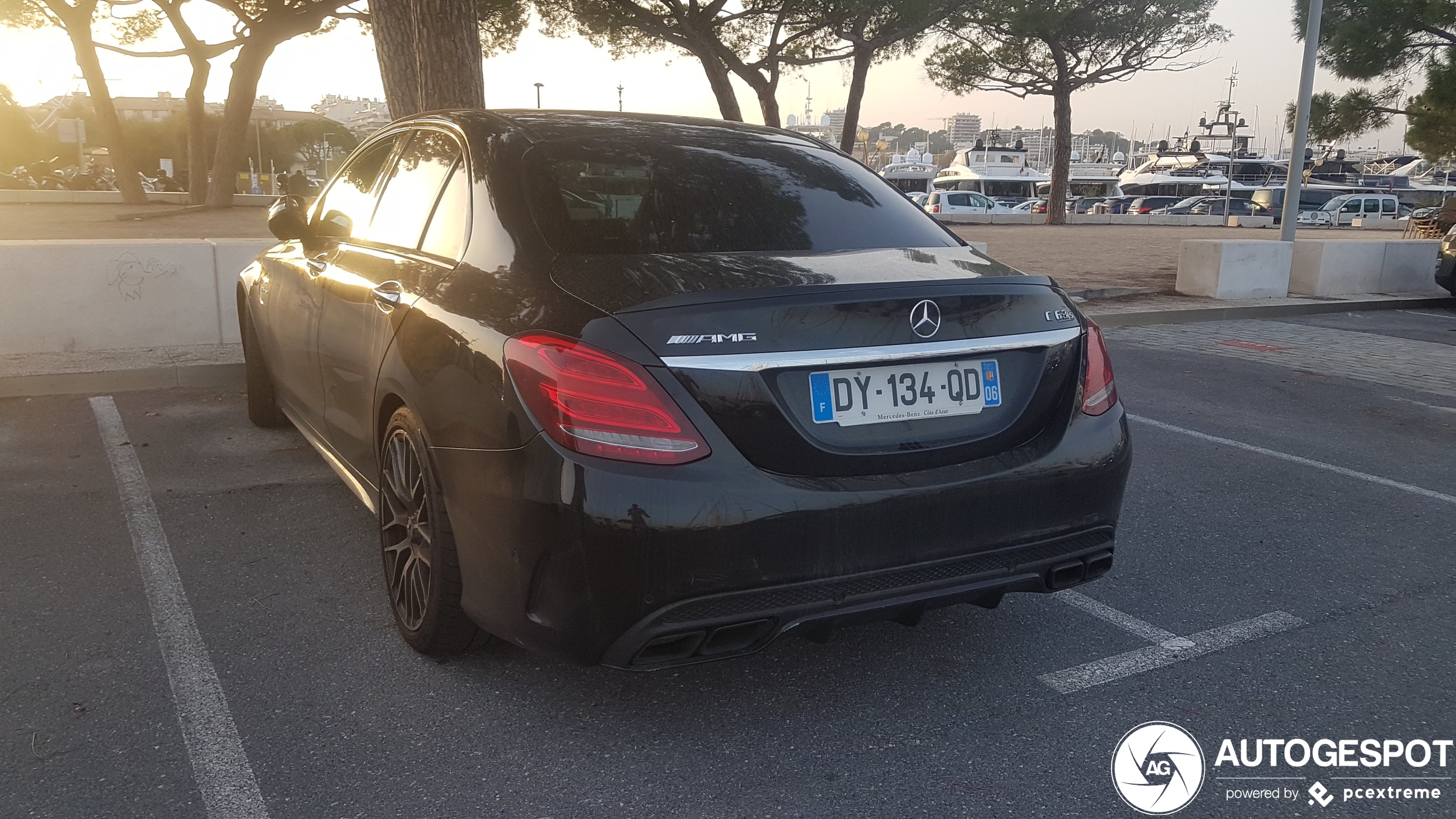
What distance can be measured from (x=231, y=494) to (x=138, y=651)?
1619 mm

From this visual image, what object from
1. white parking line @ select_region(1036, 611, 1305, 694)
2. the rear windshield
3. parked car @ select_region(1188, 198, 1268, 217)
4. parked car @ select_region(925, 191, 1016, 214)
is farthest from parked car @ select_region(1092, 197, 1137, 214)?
the rear windshield

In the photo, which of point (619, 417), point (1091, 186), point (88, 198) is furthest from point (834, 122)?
point (619, 417)

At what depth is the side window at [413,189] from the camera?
11.2 ft

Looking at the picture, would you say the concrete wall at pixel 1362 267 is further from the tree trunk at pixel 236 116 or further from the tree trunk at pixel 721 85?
the tree trunk at pixel 236 116

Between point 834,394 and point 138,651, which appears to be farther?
point 138,651

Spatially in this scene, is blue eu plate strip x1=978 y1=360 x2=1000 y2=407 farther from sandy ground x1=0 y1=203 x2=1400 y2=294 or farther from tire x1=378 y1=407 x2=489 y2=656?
sandy ground x1=0 y1=203 x2=1400 y2=294

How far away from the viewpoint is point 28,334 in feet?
23.7

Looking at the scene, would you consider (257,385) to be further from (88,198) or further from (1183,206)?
(1183,206)

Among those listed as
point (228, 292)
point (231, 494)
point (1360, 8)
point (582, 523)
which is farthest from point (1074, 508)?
point (1360, 8)

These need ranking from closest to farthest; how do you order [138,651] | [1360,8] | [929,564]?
[929,564] → [138,651] → [1360,8]

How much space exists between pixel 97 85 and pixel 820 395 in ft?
104

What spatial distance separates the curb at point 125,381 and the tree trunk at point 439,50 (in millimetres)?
2230

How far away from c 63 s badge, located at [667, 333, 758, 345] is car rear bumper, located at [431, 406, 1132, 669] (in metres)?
0.15

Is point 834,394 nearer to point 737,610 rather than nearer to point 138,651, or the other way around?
point 737,610
